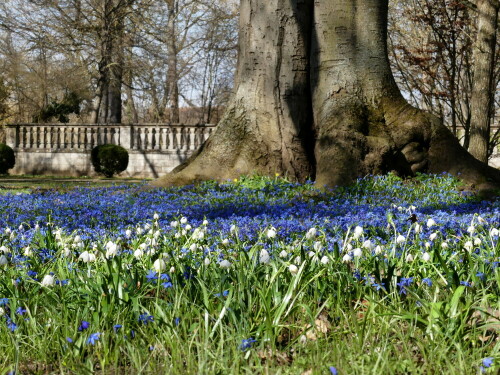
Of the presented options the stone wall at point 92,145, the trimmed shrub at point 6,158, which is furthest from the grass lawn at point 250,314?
the trimmed shrub at point 6,158

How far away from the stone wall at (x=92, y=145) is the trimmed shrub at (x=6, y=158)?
0.93m

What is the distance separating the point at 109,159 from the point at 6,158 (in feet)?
15.4

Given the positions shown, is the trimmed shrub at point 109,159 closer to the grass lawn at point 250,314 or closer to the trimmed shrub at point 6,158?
the trimmed shrub at point 6,158

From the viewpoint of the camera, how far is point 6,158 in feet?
83.0

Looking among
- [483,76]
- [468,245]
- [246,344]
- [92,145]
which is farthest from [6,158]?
[246,344]

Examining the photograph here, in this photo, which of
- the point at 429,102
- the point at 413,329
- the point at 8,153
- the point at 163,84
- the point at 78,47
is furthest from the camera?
the point at 163,84

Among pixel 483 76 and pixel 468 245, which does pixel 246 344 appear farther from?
pixel 483 76

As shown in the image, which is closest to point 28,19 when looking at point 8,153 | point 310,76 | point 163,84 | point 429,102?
point 8,153

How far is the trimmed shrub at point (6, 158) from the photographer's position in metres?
25.2

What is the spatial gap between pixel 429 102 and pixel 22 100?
28.8 m

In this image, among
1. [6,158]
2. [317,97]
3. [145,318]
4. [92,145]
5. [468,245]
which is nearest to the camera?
[145,318]

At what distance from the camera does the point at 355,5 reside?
9.08 metres

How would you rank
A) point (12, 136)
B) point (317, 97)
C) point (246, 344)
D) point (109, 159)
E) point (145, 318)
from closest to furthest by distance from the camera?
1. point (246, 344)
2. point (145, 318)
3. point (317, 97)
4. point (109, 159)
5. point (12, 136)

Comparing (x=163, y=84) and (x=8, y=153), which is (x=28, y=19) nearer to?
(x=8, y=153)
